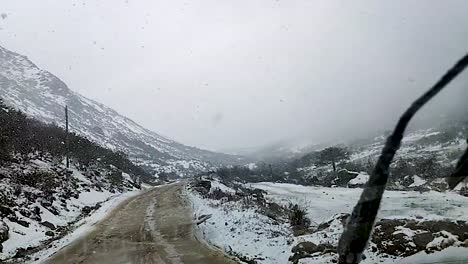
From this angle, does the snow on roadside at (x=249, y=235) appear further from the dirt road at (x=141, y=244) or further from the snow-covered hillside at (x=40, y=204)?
the snow-covered hillside at (x=40, y=204)

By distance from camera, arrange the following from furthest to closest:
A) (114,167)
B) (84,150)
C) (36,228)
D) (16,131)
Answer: (114,167), (84,150), (16,131), (36,228)

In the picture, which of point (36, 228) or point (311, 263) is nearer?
point (311, 263)

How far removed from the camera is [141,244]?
706 inches

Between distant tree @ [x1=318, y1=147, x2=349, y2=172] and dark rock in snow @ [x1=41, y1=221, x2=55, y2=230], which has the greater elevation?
dark rock in snow @ [x1=41, y1=221, x2=55, y2=230]

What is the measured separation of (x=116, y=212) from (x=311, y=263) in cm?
2319

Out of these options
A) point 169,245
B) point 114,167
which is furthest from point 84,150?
point 169,245

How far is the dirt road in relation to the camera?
48.3 ft

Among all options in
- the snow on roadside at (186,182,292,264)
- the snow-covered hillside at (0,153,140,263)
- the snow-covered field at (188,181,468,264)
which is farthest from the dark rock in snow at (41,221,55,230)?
the snow-covered field at (188,181,468,264)

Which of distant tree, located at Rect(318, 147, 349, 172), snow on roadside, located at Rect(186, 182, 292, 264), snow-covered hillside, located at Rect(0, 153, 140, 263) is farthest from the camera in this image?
distant tree, located at Rect(318, 147, 349, 172)

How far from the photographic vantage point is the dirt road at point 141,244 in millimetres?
14719

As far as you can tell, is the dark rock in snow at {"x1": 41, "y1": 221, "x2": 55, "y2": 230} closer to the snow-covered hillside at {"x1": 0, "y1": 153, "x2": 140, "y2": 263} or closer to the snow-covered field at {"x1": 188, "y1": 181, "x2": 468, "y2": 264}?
the snow-covered hillside at {"x1": 0, "y1": 153, "x2": 140, "y2": 263}

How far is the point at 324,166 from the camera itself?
98875mm

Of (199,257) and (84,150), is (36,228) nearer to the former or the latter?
(199,257)

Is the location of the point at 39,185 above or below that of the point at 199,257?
below
